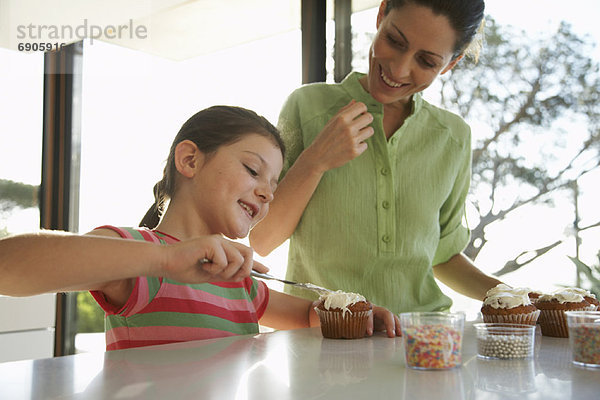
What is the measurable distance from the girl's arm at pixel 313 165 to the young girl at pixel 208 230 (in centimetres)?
7

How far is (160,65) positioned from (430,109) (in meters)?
2.19

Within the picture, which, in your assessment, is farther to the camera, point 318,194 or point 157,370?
point 318,194

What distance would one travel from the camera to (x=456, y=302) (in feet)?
8.51

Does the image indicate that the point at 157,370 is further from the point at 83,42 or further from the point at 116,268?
the point at 83,42

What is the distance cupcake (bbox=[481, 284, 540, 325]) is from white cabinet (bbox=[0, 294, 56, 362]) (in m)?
2.50

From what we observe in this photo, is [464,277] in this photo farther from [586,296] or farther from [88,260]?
[88,260]

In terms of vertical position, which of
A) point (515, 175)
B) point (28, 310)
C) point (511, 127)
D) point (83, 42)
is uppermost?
point (83, 42)

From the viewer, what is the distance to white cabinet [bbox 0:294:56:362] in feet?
9.77

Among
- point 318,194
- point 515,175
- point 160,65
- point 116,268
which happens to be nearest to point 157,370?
point 116,268

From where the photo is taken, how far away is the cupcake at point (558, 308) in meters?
1.25

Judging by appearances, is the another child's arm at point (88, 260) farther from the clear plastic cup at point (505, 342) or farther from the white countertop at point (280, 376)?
the clear plastic cup at point (505, 342)

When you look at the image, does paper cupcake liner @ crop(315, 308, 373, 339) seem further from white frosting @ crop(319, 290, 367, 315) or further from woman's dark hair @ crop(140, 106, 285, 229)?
woman's dark hair @ crop(140, 106, 285, 229)

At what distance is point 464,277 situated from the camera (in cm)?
177

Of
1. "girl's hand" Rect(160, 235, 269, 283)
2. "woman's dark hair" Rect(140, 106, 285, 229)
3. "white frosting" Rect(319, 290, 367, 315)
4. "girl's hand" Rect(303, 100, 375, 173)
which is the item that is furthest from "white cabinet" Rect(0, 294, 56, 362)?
"girl's hand" Rect(160, 235, 269, 283)
